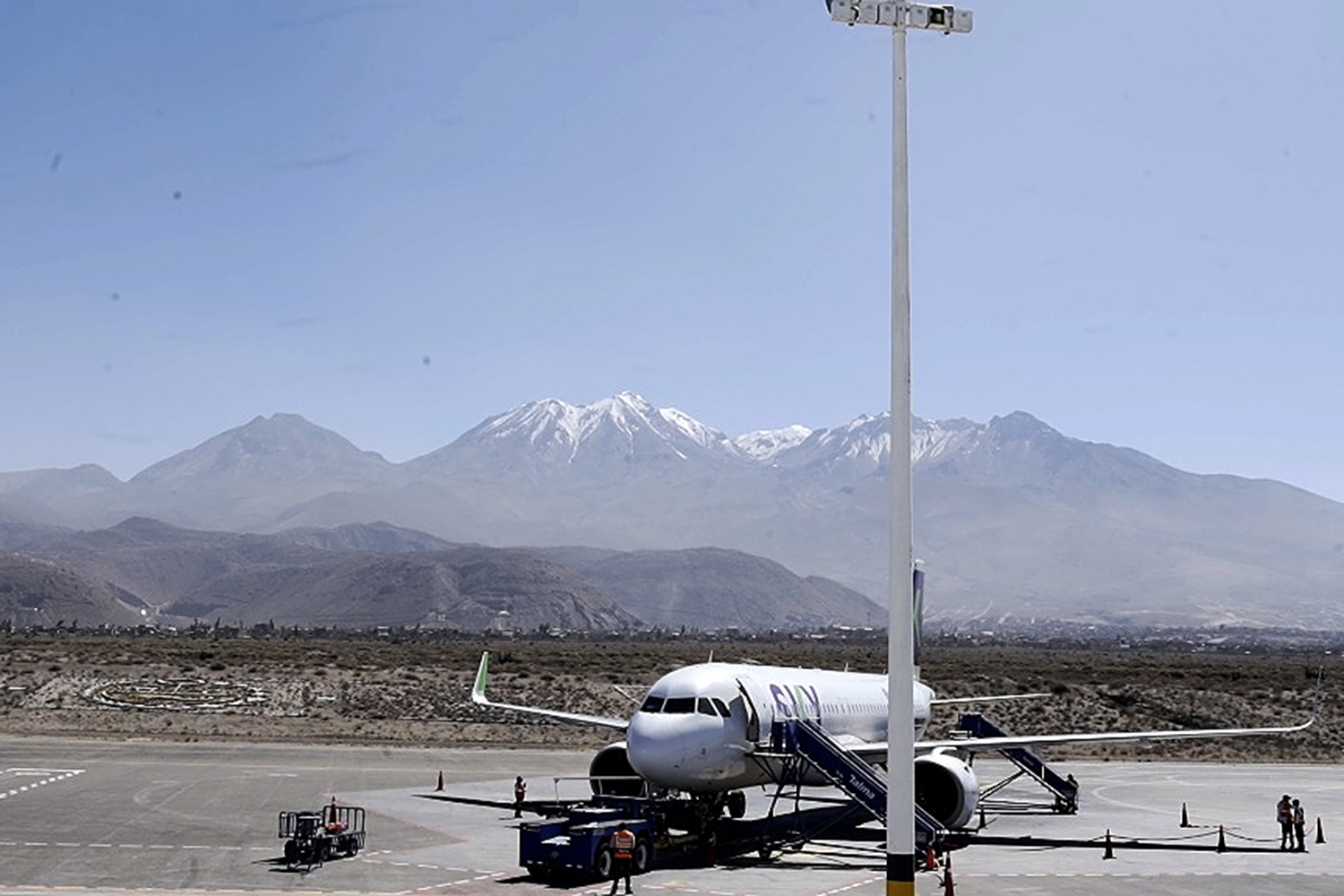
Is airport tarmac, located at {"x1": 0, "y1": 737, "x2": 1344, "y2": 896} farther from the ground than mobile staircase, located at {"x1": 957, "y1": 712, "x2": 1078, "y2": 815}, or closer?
closer

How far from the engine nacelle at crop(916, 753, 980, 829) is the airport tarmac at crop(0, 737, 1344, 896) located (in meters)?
1.06

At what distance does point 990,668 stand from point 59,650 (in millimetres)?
78597

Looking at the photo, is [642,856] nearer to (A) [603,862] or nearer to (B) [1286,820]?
(A) [603,862]

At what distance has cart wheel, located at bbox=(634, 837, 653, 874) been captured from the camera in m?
36.2

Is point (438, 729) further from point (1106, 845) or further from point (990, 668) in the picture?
point (990, 668)

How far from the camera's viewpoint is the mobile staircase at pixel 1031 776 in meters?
52.2

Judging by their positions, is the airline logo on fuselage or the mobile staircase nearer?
the airline logo on fuselage

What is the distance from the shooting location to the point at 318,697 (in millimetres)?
91812

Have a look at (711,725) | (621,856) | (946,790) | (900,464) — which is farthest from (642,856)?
(900,464)

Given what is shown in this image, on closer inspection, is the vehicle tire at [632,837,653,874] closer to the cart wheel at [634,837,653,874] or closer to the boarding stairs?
the cart wheel at [634,837,653,874]

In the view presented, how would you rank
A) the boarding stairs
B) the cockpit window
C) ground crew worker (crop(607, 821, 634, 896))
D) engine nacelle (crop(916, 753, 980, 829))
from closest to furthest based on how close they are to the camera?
ground crew worker (crop(607, 821, 634, 896)) < the boarding stairs < the cockpit window < engine nacelle (crop(916, 753, 980, 829))

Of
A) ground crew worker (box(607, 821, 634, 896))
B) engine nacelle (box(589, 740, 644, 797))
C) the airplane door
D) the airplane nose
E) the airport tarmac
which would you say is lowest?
the airport tarmac

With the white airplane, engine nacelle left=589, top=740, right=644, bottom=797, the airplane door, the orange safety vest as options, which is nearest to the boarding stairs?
the white airplane

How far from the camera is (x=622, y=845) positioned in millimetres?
33531
